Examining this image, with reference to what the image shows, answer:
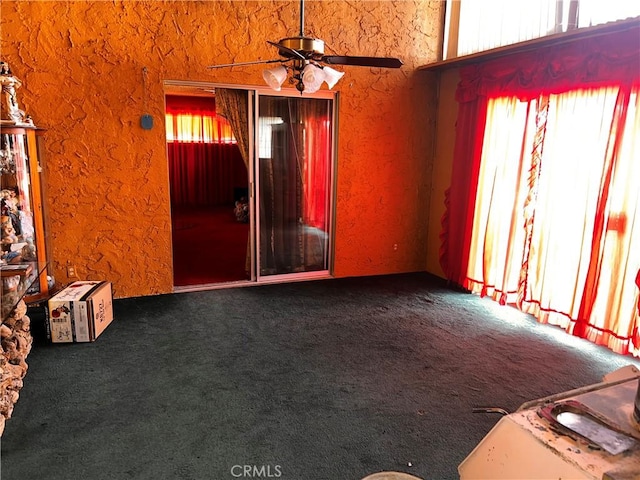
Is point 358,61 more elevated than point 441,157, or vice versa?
point 358,61

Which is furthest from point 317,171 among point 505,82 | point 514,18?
point 514,18

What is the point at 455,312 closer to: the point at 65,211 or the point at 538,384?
the point at 538,384

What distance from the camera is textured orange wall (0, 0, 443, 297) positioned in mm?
3777

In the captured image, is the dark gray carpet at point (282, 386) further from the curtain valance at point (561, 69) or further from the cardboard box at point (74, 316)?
the curtain valance at point (561, 69)

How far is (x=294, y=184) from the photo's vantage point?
4.84 metres

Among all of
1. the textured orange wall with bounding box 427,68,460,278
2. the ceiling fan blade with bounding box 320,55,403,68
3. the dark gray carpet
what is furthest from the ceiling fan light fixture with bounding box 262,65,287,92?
the textured orange wall with bounding box 427,68,460,278

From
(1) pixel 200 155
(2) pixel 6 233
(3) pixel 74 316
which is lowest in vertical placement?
(3) pixel 74 316

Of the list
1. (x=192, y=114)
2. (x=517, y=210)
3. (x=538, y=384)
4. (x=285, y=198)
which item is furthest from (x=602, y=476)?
(x=192, y=114)

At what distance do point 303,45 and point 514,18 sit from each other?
2568mm

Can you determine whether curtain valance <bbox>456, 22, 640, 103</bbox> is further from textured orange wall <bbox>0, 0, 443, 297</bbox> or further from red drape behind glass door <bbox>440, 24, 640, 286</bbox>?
textured orange wall <bbox>0, 0, 443, 297</bbox>

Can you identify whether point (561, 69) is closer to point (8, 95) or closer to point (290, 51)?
point (290, 51)

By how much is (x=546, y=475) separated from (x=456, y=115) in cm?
427

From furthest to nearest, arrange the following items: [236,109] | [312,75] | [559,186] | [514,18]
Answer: [236,109] < [514,18] < [559,186] < [312,75]

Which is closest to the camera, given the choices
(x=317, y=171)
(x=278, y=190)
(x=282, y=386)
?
(x=282, y=386)
